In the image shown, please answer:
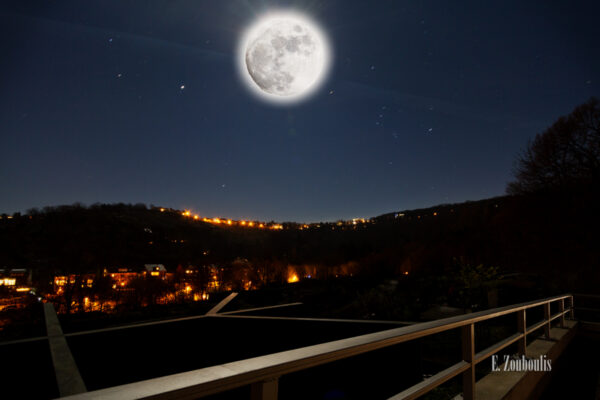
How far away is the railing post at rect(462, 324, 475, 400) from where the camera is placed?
7.43 ft

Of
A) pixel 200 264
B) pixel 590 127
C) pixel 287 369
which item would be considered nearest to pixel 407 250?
pixel 200 264

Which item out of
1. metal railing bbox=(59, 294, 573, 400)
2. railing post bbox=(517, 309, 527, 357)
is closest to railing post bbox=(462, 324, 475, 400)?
metal railing bbox=(59, 294, 573, 400)

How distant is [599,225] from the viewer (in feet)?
49.4

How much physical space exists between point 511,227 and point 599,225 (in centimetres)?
365

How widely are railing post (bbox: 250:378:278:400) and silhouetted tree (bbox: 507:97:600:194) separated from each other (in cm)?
2004

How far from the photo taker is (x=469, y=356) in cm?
226

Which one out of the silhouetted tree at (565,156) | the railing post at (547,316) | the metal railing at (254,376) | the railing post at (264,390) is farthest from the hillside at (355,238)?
the railing post at (264,390)

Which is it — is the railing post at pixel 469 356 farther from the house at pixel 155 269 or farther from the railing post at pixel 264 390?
the house at pixel 155 269

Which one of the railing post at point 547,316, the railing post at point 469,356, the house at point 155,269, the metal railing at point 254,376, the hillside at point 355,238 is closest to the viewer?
the metal railing at point 254,376

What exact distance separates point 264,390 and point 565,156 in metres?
21.4

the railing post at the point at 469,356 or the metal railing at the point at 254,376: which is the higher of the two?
the metal railing at the point at 254,376

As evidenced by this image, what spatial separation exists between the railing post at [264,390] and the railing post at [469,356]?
179cm

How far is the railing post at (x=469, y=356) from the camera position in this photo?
226 cm

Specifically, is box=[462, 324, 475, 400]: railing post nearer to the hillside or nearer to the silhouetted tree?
the hillside
